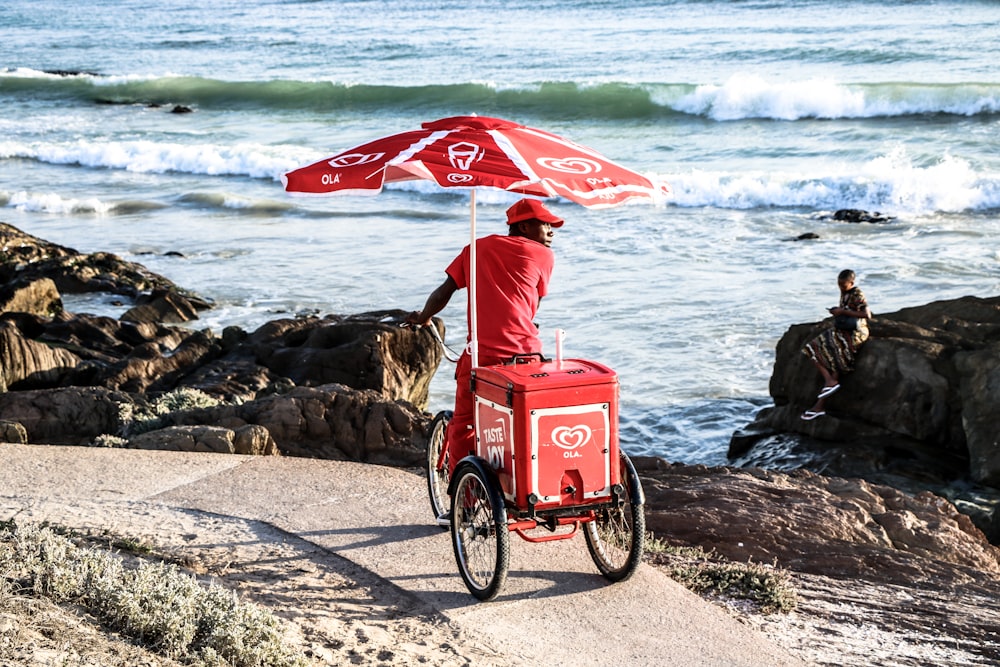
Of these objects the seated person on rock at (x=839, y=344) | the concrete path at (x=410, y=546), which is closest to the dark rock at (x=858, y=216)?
the seated person on rock at (x=839, y=344)

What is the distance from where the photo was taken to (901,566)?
273 inches

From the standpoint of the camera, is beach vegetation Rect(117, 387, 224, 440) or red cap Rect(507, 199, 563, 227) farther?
beach vegetation Rect(117, 387, 224, 440)

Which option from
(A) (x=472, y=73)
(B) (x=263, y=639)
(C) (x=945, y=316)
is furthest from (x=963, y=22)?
(B) (x=263, y=639)

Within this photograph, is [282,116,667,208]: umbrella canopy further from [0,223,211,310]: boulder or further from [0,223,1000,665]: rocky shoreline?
[0,223,211,310]: boulder

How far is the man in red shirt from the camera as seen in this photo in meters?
5.93

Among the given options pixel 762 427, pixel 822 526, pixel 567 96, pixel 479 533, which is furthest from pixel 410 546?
pixel 567 96

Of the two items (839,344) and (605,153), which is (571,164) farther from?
(605,153)

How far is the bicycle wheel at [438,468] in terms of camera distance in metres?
6.70

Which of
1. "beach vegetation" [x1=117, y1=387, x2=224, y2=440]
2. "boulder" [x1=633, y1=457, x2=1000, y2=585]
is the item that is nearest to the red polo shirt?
"boulder" [x1=633, y1=457, x2=1000, y2=585]

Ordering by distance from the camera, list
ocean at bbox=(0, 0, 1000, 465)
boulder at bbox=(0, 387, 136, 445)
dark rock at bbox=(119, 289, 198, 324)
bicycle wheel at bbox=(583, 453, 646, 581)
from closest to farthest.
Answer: bicycle wheel at bbox=(583, 453, 646, 581) < boulder at bbox=(0, 387, 136, 445) < dark rock at bbox=(119, 289, 198, 324) < ocean at bbox=(0, 0, 1000, 465)

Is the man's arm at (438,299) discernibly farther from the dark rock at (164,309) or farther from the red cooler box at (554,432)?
the dark rock at (164,309)

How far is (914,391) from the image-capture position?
35.4 ft

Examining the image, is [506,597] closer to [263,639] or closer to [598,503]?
[598,503]

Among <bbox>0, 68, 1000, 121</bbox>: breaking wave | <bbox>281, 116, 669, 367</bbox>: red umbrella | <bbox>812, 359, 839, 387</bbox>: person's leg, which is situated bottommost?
<bbox>812, 359, 839, 387</bbox>: person's leg
